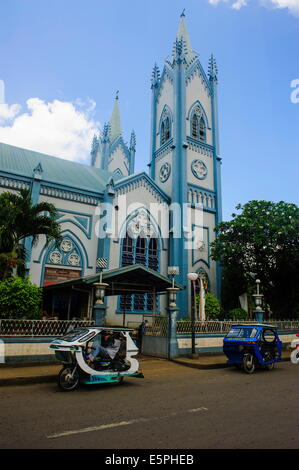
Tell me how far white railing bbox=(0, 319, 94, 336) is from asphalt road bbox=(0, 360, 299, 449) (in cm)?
273

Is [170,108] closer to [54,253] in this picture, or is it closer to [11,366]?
[54,253]

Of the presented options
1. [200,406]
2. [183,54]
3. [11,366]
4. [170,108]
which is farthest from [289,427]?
[183,54]

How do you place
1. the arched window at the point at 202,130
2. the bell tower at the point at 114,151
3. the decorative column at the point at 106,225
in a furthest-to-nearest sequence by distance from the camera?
1. the bell tower at the point at 114,151
2. the arched window at the point at 202,130
3. the decorative column at the point at 106,225

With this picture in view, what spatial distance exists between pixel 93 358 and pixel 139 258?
14.6 metres

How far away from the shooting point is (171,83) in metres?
28.1

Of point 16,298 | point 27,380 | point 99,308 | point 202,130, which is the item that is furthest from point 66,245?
point 202,130

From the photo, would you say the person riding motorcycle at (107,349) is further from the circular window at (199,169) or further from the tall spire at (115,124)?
the tall spire at (115,124)

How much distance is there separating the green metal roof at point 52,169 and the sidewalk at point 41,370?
39.9 feet

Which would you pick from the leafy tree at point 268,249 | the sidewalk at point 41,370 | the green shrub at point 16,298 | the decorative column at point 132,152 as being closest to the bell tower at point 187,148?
the leafy tree at point 268,249

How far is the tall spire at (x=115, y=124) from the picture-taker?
34688 millimetres

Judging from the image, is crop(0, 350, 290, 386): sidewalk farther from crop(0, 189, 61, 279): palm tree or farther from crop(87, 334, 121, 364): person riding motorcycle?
crop(0, 189, 61, 279): palm tree

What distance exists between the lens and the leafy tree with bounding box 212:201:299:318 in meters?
19.5

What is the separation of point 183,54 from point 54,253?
65.5ft

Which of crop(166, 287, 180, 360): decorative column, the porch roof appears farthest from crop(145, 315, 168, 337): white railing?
the porch roof
